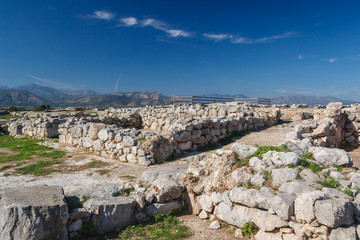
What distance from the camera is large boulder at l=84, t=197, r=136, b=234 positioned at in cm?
473

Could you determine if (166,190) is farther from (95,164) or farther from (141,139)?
(95,164)

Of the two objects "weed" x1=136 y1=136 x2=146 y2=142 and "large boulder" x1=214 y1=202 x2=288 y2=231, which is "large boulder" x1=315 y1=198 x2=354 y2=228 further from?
"weed" x1=136 y1=136 x2=146 y2=142

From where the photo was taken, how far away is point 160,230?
4.84m

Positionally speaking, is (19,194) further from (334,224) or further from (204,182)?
(334,224)

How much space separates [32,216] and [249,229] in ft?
13.3

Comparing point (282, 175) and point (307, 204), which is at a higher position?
point (282, 175)

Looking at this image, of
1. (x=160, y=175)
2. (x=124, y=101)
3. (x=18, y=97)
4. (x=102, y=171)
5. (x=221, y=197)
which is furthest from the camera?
(x=18, y=97)

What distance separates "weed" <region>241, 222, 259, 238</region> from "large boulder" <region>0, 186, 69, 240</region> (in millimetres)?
3547

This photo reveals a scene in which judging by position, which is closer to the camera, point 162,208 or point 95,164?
point 162,208

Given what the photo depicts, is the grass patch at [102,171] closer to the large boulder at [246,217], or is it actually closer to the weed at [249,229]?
the large boulder at [246,217]

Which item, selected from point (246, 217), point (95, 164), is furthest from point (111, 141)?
point (246, 217)

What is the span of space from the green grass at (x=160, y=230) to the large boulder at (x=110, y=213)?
23cm

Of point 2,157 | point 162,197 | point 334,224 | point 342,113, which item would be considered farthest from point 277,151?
point 2,157

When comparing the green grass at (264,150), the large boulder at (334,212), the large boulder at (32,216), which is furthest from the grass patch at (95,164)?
the large boulder at (334,212)
